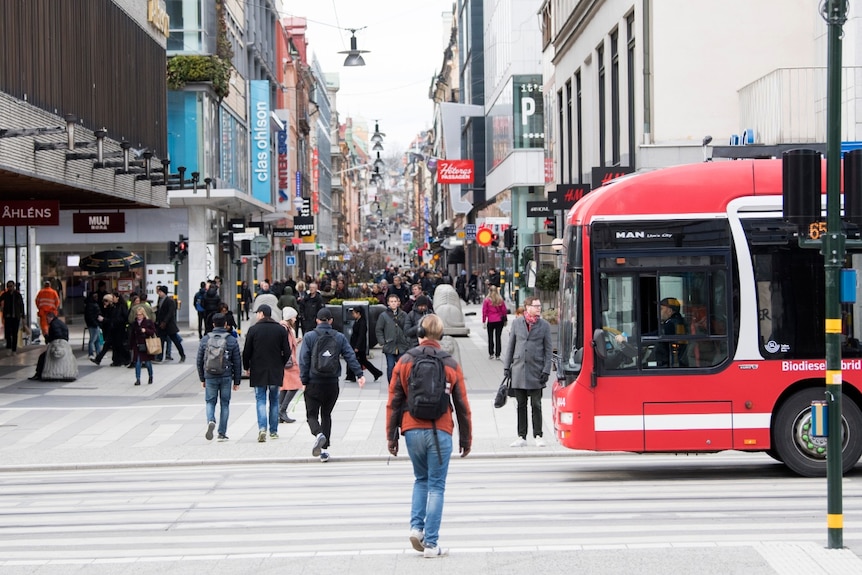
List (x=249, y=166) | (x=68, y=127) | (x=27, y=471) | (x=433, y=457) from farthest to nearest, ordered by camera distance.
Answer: (x=249, y=166) < (x=68, y=127) < (x=27, y=471) < (x=433, y=457)

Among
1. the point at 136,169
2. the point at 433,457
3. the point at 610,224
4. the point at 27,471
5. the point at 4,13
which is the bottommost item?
the point at 27,471

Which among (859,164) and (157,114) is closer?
(859,164)

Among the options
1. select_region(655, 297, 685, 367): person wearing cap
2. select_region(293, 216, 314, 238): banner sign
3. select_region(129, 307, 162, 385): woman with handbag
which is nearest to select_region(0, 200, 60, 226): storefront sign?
select_region(129, 307, 162, 385): woman with handbag

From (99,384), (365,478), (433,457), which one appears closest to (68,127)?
(99,384)

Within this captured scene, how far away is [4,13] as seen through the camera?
877 inches

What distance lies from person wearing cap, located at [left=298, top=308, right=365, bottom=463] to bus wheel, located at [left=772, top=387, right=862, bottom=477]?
460cm

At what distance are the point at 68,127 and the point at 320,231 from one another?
86.4 m

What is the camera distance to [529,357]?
50.2 feet

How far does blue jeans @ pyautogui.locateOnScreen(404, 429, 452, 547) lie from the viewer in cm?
861

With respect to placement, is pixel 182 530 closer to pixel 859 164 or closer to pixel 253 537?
pixel 253 537

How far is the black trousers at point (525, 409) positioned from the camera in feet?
50.2

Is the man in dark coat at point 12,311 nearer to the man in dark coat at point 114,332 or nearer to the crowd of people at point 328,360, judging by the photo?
the crowd of people at point 328,360

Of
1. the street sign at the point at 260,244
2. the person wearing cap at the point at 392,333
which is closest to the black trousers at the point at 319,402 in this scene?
the person wearing cap at the point at 392,333

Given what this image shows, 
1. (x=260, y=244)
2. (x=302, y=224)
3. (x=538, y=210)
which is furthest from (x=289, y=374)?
(x=302, y=224)
